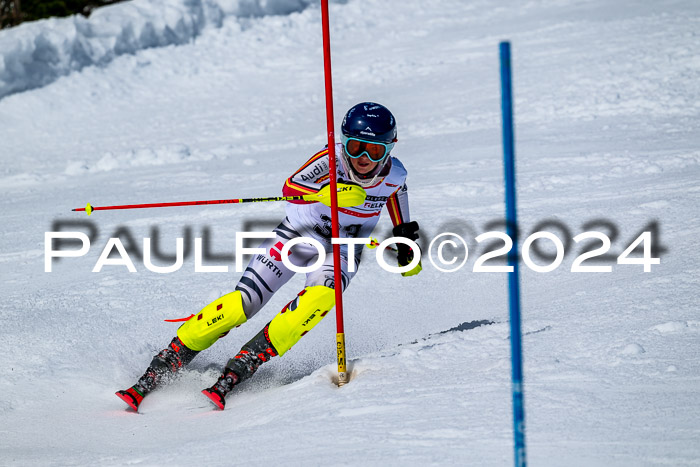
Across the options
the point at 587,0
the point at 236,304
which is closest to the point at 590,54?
the point at 587,0

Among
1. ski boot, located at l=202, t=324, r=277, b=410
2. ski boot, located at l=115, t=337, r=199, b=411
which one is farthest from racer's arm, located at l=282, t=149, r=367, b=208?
ski boot, located at l=115, t=337, r=199, b=411

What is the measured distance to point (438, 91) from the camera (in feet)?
38.8

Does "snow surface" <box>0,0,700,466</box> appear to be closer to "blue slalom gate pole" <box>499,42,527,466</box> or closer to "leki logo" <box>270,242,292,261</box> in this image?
"blue slalom gate pole" <box>499,42,527,466</box>

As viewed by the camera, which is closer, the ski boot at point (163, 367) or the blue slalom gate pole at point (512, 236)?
the blue slalom gate pole at point (512, 236)

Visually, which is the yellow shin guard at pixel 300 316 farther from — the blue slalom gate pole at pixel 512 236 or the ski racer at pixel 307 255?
the blue slalom gate pole at pixel 512 236

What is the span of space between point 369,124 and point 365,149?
0.48ft

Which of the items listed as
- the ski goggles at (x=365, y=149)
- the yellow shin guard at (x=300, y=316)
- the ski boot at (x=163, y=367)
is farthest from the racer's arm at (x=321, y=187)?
the ski boot at (x=163, y=367)

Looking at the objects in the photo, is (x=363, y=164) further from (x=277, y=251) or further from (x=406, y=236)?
(x=277, y=251)

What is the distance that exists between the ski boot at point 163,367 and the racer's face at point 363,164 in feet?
4.37

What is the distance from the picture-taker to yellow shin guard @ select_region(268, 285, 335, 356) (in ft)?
13.4

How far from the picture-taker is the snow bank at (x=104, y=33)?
41.1 feet

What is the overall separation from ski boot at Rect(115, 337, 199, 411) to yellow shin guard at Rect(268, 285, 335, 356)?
0.56m

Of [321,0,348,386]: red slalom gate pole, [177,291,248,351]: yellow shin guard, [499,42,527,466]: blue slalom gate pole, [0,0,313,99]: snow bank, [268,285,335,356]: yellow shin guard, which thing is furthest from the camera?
[0,0,313,99]: snow bank

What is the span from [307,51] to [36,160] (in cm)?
607
